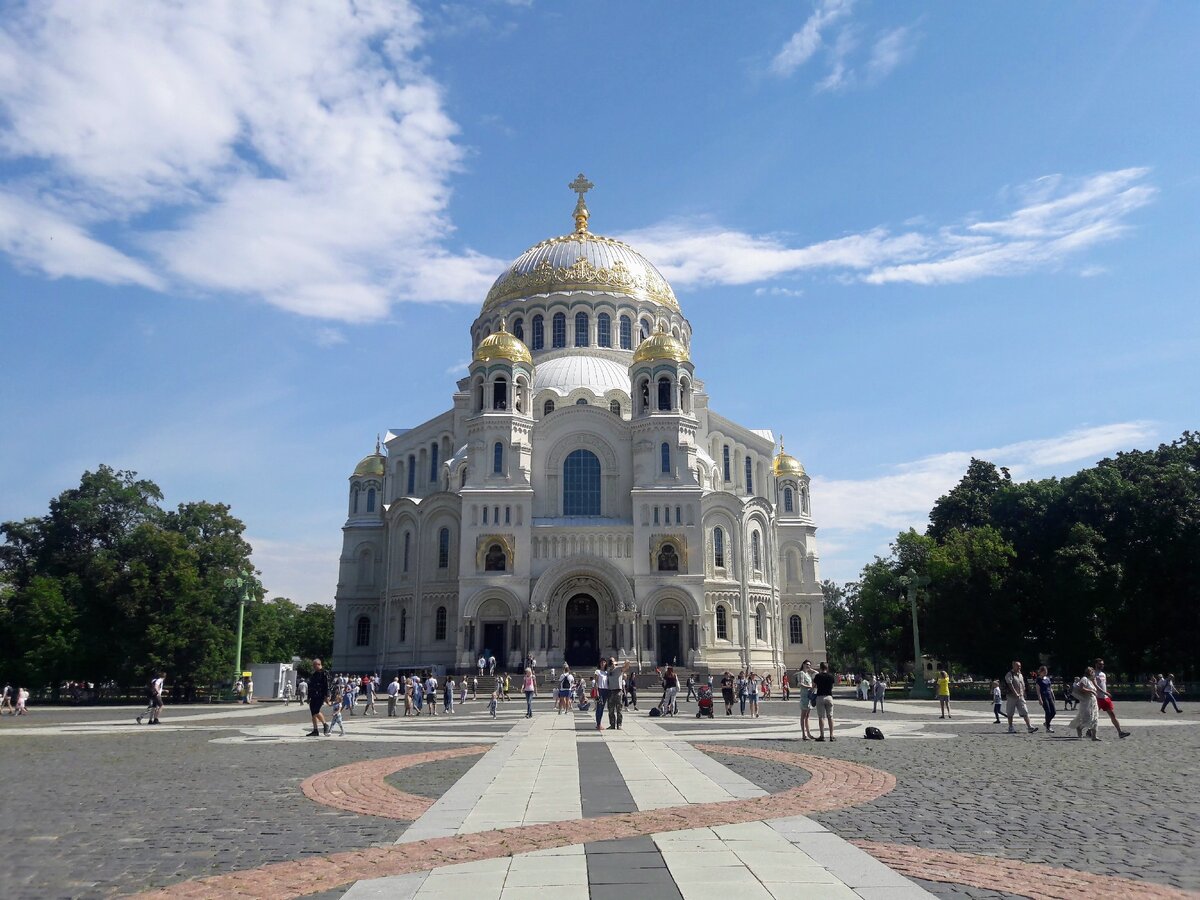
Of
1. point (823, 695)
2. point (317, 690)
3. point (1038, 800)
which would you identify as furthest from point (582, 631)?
point (1038, 800)

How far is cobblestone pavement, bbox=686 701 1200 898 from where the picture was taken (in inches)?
297

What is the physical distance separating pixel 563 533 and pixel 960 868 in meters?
42.0

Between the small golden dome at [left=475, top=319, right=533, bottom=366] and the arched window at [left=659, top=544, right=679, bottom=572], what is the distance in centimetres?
1340

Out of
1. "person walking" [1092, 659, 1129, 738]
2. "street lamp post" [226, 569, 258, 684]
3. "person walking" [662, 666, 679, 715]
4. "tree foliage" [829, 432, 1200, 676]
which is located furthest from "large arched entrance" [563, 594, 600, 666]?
"person walking" [1092, 659, 1129, 738]

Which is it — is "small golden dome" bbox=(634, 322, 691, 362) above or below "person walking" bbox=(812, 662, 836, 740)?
above

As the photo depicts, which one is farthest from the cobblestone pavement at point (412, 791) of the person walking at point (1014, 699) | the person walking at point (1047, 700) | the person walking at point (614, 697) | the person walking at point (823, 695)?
the person walking at point (614, 697)

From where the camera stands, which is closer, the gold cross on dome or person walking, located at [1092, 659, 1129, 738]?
person walking, located at [1092, 659, 1129, 738]

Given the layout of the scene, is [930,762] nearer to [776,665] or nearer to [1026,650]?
[1026,650]

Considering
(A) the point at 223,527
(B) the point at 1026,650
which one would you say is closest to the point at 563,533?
(A) the point at 223,527

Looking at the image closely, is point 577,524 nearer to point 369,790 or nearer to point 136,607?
point 136,607

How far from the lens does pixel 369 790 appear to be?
11.4 meters

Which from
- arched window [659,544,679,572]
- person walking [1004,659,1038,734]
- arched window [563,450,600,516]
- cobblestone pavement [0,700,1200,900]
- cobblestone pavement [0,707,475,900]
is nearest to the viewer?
cobblestone pavement [0,707,475,900]

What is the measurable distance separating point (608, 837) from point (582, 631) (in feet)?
138

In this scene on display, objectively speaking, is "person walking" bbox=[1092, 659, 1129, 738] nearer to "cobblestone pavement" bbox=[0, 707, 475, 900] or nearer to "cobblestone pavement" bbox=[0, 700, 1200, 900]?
"cobblestone pavement" bbox=[0, 700, 1200, 900]
